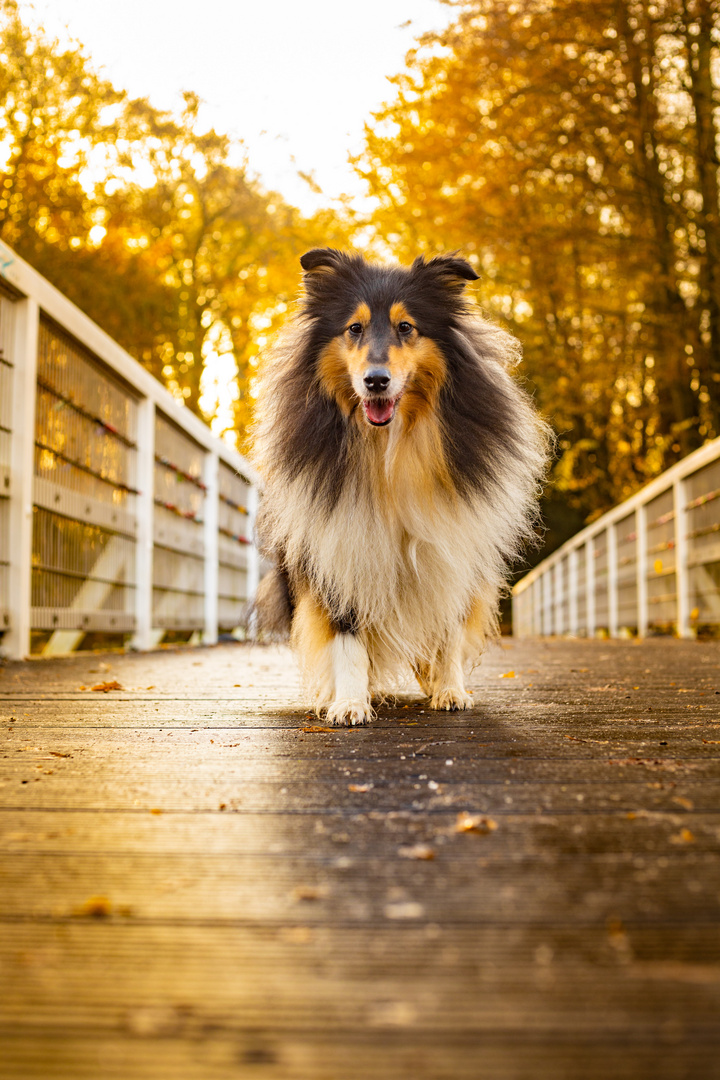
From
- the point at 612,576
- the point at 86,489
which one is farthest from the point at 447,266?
the point at 612,576

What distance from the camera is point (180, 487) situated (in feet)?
28.1

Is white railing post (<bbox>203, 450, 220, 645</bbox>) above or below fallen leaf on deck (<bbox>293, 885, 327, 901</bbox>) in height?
above

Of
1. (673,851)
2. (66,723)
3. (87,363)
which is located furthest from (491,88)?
(673,851)

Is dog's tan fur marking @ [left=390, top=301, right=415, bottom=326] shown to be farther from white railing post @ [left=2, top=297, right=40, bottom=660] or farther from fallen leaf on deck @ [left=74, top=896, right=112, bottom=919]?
white railing post @ [left=2, top=297, right=40, bottom=660]

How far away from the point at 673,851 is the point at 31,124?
43.3ft

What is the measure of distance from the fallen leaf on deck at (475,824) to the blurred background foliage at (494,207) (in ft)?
19.8

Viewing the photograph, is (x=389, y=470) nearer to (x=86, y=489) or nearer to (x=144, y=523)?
(x=86, y=489)

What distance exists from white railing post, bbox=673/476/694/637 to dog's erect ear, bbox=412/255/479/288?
5.92 metres

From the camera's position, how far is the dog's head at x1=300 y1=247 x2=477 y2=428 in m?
3.12

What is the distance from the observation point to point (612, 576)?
12.0 meters

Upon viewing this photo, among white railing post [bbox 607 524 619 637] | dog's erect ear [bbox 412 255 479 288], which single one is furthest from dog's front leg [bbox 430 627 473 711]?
white railing post [bbox 607 524 619 637]

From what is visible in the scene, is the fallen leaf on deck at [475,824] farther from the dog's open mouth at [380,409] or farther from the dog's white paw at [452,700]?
the dog's open mouth at [380,409]

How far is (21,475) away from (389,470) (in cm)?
258

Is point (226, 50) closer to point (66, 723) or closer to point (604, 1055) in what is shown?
point (66, 723)
